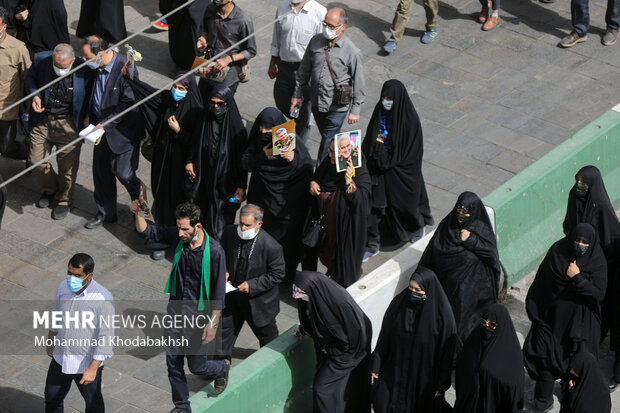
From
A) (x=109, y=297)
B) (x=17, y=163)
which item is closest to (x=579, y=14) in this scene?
(x=17, y=163)

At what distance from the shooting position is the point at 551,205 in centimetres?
1072

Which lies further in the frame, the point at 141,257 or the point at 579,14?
the point at 579,14

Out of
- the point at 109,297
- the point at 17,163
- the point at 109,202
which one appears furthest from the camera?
the point at 17,163

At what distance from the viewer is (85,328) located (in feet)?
27.4

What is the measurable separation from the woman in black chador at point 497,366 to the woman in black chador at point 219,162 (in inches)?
118

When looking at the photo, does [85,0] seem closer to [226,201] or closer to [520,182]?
[226,201]

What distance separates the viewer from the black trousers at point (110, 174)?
10984 millimetres

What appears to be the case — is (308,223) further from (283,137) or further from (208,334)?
(208,334)

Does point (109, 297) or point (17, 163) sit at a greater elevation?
point (109, 297)

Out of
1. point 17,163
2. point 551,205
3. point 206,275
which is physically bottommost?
Answer: point 17,163

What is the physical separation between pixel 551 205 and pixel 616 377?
1.71 meters

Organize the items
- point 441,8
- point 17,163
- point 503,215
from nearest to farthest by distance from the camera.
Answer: point 503,215 < point 17,163 < point 441,8

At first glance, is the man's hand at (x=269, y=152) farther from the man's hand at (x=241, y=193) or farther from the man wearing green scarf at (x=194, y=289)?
the man wearing green scarf at (x=194, y=289)

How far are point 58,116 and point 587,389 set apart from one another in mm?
5058
